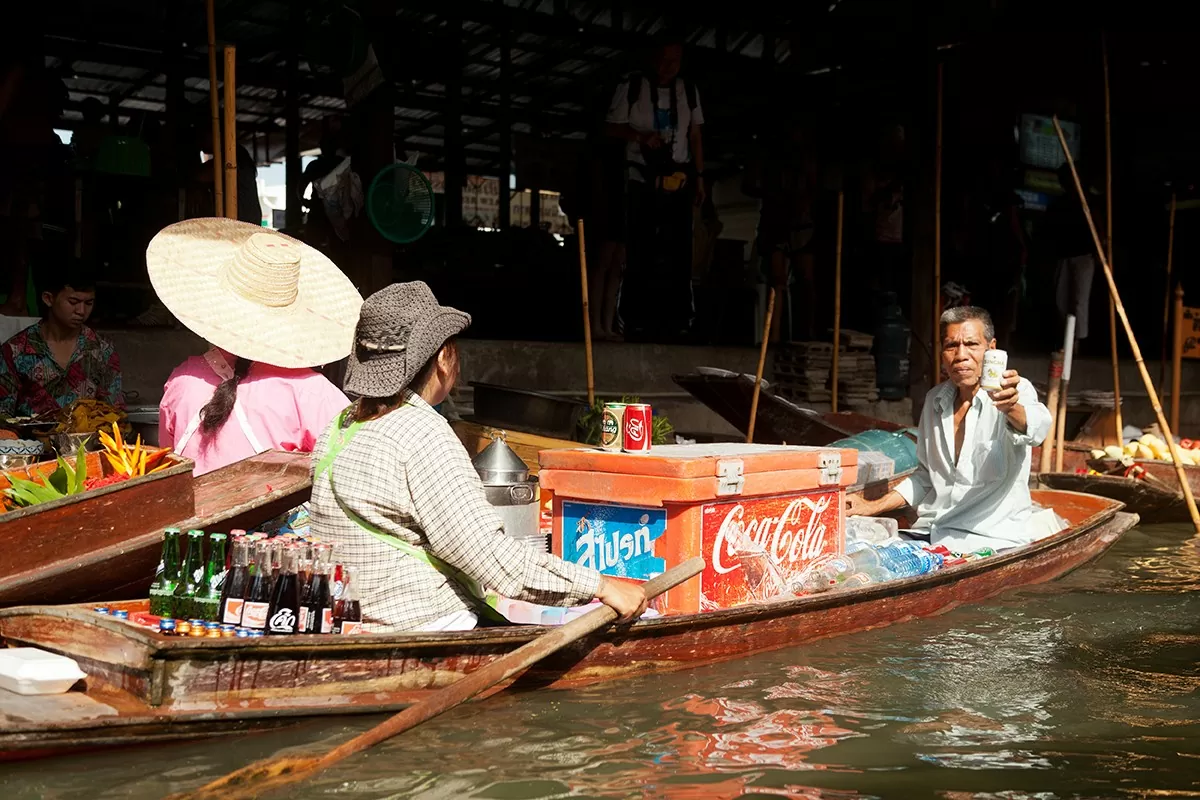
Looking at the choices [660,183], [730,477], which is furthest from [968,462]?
[660,183]

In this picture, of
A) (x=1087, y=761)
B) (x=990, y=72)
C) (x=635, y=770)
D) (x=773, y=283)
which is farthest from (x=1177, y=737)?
(x=773, y=283)

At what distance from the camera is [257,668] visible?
11.4 ft

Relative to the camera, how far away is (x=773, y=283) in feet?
37.3

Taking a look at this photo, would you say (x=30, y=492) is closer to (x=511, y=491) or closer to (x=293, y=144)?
(x=511, y=491)

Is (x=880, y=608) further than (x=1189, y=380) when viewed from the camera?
No

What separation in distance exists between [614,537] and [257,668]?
63.7 inches

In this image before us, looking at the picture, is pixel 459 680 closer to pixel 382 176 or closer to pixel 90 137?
pixel 382 176

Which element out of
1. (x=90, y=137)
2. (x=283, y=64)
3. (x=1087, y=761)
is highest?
(x=283, y=64)

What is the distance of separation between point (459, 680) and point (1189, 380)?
42.6 feet

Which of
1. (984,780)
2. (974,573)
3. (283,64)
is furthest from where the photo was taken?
(283,64)

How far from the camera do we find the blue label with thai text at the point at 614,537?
181 inches

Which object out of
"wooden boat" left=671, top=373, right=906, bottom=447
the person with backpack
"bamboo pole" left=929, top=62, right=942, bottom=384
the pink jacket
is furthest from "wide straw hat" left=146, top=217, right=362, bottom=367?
"bamboo pole" left=929, top=62, right=942, bottom=384

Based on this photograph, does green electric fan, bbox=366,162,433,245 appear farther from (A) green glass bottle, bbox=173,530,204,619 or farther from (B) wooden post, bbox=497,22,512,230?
(A) green glass bottle, bbox=173,530,204,619

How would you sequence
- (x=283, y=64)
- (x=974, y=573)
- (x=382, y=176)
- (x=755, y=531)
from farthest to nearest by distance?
1. (x=283, y=64)
2. (x=382, y=176)
3. (x=974, y=573)
4. (x=755, y=531)
